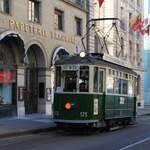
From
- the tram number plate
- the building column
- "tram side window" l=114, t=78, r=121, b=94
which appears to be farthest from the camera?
the building column

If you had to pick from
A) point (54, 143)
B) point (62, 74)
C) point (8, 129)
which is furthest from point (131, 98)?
point (54, 143)

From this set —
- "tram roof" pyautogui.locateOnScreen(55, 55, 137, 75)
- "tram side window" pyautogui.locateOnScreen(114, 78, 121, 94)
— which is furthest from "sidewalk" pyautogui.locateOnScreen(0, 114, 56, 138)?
"tram side window" pyautogui.locateOnScreen(114, 78, 121, 94)

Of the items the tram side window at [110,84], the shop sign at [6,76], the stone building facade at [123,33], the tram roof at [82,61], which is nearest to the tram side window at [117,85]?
the tram side window at [110,84]

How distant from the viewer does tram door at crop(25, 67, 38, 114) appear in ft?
103

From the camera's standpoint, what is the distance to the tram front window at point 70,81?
21438 mm

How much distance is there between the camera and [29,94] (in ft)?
104

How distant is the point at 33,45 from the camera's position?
1222 inches

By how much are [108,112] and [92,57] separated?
2533 millimetres

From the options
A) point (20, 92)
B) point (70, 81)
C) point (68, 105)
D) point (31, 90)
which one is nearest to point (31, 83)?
point (31, 90)

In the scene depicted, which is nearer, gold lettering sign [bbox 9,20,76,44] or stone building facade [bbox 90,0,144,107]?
gold lettering sign [bbox 9,20,76,44]

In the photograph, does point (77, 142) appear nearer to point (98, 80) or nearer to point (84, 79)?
point (84, 79)

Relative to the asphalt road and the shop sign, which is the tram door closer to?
the shop sign

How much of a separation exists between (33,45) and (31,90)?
286 centimetres

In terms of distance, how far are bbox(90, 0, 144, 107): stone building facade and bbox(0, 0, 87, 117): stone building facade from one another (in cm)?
439
